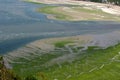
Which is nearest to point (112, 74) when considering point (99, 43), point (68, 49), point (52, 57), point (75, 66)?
point (75, 66)

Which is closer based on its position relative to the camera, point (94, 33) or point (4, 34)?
point (4, 34)

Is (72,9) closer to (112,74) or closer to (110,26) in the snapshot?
(110,26)

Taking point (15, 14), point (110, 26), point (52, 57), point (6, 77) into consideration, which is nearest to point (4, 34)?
point (52, 57)

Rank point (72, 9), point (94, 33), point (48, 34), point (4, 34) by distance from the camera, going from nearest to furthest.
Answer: point (4, 34), point (48, 34), point (94, 33), point (72, 9)

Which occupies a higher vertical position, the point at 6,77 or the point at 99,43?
the point at 6,77

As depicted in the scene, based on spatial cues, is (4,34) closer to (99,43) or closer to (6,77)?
(99,43)

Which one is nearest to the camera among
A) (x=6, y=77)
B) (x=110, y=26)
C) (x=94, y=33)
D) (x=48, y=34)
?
(x=6, y=77)
